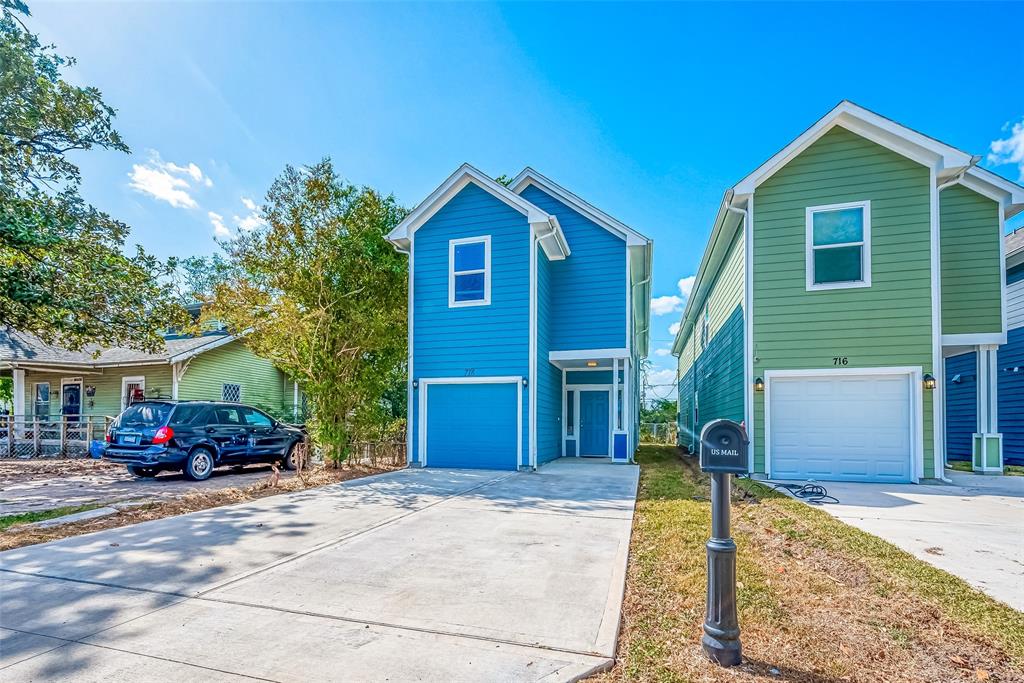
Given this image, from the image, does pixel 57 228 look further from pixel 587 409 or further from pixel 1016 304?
pixel 1016 304

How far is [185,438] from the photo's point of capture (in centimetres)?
1006

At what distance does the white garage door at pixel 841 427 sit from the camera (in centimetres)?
943

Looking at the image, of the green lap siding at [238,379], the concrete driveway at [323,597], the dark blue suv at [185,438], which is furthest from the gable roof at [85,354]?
the concrete driveway at [323,597]

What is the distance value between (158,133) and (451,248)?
28.1 ft

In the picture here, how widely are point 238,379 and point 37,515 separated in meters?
12.7

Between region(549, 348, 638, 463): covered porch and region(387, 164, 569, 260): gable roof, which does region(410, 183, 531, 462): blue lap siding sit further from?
region(549, 348, 638, 463): covered porch

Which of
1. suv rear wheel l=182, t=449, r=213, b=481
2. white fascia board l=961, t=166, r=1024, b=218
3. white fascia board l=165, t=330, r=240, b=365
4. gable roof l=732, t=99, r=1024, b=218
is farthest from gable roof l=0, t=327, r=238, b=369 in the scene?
white fascia board l=961, t=166, r=1024, b=218

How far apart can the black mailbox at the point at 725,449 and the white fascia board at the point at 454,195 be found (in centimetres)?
900

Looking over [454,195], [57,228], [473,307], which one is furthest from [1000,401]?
[57,228]

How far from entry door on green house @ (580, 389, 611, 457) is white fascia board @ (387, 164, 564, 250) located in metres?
5.81

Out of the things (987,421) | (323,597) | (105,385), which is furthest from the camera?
(105,385)

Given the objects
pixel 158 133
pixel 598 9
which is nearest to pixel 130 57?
pixel 158 133

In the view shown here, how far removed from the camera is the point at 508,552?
4.91 metres

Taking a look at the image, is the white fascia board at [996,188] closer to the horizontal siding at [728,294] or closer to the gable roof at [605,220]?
the horizontal siding at [728,294]
